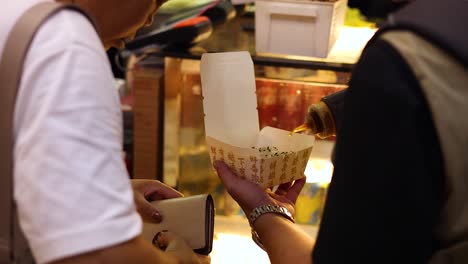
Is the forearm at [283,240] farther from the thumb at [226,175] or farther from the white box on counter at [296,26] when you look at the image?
the white box on counter at [296,26]

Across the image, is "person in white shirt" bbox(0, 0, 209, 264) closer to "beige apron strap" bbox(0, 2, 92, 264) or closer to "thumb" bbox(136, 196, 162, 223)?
"beige apron strap" bbox(0, 2, 92, 264)

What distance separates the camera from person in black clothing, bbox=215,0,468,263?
716 mm

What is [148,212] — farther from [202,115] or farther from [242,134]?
[202,115]

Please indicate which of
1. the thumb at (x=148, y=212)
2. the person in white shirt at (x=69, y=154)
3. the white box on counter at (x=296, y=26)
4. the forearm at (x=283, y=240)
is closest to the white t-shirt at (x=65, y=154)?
the person in white shirt at (x=69, y=154)

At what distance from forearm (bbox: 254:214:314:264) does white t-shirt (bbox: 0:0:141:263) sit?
1.36 ft

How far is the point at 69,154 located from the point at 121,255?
0.50ft

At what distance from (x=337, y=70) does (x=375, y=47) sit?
135cm

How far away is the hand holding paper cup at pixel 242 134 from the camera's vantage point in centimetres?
135

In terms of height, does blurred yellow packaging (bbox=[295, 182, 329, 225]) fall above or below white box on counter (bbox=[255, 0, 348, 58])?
below

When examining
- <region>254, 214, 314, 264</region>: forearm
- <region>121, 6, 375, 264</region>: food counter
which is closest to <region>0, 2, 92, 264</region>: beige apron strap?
<region>254, 214, 314, 264</region>: forearm

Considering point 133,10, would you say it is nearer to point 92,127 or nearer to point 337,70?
point 92,127

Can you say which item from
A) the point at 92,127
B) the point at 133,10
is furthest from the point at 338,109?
the point at 92,127

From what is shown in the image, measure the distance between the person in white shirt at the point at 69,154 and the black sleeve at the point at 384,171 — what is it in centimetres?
28

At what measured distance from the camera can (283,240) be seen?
1.16 meters
